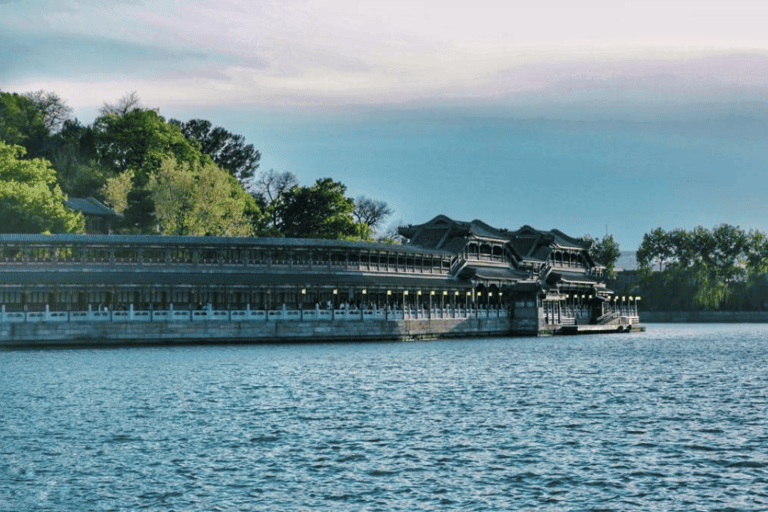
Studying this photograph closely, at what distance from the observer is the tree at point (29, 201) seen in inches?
3999

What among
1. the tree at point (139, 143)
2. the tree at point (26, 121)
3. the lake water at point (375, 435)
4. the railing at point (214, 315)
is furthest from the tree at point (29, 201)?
the lake water at point (375, 435)

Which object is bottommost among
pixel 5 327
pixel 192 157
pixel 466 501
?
pixel 466 501

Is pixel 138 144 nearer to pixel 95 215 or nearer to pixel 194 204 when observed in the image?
pixel 95 215

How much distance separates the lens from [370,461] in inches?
1309

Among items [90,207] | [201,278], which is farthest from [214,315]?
[90,207]

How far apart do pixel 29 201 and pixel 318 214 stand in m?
40.6

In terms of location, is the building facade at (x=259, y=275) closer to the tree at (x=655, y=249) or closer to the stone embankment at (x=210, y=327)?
the stone embankment at (x=210, y=327)

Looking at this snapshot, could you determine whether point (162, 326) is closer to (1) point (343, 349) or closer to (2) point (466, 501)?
(1) point (343, 349)

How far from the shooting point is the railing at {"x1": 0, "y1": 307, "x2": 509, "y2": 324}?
78.4 meters

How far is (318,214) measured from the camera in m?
134

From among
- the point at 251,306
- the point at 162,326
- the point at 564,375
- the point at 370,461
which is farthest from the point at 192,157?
the point at 370,461

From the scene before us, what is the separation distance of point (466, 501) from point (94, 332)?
2204 inches

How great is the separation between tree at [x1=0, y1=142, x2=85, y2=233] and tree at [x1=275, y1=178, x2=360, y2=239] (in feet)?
98.6

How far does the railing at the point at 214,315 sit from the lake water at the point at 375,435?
1147 centimetres
